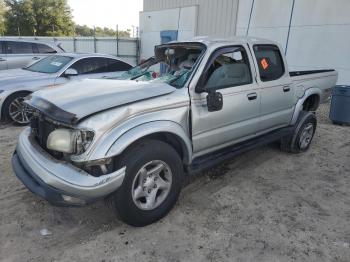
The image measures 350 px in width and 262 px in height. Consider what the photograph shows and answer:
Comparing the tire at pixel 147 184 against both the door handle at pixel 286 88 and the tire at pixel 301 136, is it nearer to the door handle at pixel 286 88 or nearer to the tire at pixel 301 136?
the door handle at pixel 286 88

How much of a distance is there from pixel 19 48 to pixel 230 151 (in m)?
9.29

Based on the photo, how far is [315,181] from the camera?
14.9 ft

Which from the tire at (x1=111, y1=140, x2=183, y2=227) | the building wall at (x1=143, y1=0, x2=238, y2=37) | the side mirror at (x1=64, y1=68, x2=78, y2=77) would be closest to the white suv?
the side mirror at (x1=64, y1=68, x2=78, y2=77)

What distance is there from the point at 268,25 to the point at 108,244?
34.8 ft

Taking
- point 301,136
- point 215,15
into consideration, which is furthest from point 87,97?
point 215,15

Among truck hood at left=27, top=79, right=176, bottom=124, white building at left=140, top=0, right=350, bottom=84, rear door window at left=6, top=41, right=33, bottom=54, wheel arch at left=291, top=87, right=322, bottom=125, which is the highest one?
white building at left=140, top=0, right=350, bottom=84

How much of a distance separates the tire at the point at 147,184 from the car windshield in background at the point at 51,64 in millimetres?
4963

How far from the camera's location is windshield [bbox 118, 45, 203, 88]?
376cm

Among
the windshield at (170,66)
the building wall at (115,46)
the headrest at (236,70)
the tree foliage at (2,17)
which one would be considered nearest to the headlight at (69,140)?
the windshield at (170,66)

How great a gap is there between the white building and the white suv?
616 cm

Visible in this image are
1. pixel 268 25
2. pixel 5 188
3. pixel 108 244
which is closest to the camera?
pixel 108 244

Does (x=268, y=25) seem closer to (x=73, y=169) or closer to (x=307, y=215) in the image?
(x=307, y=215)

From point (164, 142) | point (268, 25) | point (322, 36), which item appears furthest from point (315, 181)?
point (268, 25)

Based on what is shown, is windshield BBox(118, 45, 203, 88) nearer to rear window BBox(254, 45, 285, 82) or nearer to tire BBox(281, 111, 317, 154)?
rear window BBox(254, 45, 285, 82)
